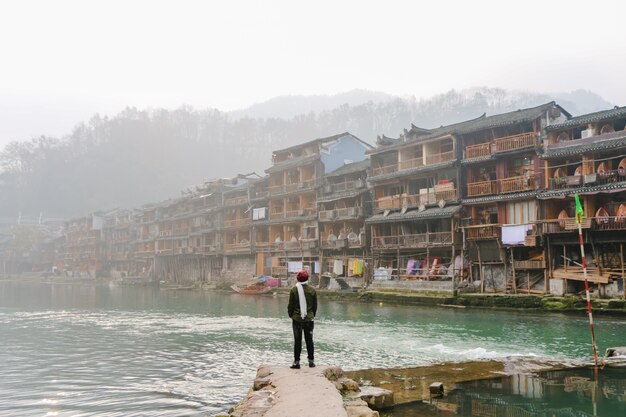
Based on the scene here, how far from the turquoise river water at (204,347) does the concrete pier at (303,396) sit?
1964 millimetres

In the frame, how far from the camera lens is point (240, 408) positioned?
31.7 ft

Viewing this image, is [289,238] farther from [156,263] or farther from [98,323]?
[156,263]

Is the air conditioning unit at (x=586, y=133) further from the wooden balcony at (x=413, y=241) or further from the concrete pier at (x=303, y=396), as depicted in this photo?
the concrete pier at (x=303, y=396)

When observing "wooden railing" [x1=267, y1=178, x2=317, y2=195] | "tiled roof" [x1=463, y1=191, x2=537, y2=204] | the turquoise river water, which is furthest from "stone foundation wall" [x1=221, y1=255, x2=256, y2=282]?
"tiled roof" [x1=463, y1=191, x2=537, y2=204]

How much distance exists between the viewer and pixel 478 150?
40.2 m

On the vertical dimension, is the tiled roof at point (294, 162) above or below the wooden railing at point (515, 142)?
above

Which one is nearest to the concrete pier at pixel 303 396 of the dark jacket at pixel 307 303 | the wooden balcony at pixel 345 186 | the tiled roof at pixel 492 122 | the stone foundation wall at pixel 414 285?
the dark jacket at pixel 307 303

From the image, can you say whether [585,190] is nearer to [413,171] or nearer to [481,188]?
[481,188]

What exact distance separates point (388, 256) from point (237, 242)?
26.7 metres

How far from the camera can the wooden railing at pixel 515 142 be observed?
121 ft

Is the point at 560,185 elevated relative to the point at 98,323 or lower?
elevated

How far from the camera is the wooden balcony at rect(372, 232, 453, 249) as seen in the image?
41062 millimetres

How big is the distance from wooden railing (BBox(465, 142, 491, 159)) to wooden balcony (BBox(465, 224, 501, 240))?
5.74m

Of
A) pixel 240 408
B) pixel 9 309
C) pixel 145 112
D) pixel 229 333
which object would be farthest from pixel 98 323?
pixel 145 112
